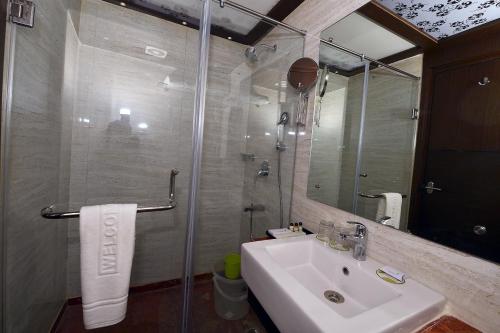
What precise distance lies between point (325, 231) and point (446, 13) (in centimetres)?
106

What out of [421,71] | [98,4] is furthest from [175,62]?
[421,71]

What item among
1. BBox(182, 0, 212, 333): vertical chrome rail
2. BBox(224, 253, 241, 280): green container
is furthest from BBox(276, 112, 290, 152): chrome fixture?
BBox(224, 253, 241, 280): green container

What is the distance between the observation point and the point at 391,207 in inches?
36.0

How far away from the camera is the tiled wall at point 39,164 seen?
3.05 feet

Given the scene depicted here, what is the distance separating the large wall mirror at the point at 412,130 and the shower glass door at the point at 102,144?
0.93 meters

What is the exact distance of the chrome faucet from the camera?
3.05 feet

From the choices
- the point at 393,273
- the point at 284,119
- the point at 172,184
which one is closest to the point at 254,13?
the point at 284,119

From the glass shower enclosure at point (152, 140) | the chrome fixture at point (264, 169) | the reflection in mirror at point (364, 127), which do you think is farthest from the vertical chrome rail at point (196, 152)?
the reflection in mirror at point (364, 127)

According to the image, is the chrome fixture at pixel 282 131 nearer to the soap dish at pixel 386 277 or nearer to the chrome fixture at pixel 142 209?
the chrome fixture at pixel 142 209

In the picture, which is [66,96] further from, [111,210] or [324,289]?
[324,289]

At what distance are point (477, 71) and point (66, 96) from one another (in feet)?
6.43

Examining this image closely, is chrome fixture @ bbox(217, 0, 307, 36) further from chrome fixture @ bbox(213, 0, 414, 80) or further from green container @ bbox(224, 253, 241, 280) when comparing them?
green container @ bbox(224, 253, 241, 280)

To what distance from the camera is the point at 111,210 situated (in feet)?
3.43

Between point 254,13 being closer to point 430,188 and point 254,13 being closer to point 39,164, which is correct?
point 430,188
